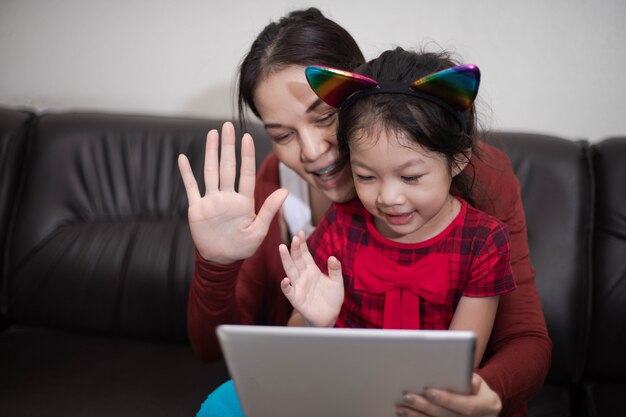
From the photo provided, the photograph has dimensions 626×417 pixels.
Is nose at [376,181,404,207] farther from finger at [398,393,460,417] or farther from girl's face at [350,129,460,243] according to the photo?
finger at [398,393,460,417]

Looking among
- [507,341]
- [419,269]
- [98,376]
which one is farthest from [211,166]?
[98,376]

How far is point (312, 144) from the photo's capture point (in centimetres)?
115

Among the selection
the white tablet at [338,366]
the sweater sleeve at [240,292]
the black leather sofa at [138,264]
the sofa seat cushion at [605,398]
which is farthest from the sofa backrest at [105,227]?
the sofa seat cushion at [605,398]

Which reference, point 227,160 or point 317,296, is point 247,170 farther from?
point 317,296

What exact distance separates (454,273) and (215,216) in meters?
0.43

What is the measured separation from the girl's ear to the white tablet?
40 centimetres

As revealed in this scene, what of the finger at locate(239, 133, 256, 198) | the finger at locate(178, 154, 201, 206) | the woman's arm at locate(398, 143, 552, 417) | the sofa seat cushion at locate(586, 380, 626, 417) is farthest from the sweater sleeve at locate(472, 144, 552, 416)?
the finger at locate(178, 154, 201, 206)

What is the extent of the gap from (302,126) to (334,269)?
28 cm

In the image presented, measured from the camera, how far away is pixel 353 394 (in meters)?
0.87

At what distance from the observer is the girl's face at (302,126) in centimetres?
114

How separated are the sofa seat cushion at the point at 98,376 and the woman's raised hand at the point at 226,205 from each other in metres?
0.51

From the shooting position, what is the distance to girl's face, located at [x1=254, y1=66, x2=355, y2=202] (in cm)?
114

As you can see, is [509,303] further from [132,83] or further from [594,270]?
[132,83]

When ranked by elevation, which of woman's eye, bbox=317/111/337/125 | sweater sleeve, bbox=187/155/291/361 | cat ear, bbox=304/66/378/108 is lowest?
sweater sleeve, bbox=187/155/291/361
